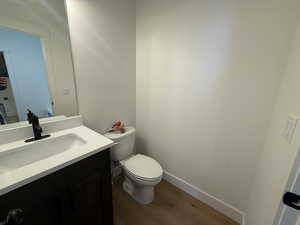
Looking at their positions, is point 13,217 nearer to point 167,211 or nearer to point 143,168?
point 143,168

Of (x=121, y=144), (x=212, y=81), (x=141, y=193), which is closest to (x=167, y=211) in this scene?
(x=141, y=193)

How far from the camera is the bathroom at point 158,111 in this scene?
79cm

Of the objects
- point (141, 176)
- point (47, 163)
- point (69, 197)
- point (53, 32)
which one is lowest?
point (141, 176)

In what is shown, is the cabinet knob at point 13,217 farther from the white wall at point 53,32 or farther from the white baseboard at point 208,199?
the white baseboard at point 208,199

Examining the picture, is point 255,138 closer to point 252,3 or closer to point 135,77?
point 252,3

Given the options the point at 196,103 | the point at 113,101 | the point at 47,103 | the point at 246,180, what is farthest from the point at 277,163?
the point at 47,103

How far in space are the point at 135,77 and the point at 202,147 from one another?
1127 millimetres

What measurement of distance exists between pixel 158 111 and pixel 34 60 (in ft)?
3.96

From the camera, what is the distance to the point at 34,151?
98cm

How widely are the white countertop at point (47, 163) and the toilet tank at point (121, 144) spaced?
1.23 ft

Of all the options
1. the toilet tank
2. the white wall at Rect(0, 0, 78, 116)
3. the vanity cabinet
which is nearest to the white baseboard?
the toilet tank

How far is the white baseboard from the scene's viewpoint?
1.35m

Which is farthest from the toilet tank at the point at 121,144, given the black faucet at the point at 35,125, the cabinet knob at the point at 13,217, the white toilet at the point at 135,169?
the cabinet knob at the point at 13,217

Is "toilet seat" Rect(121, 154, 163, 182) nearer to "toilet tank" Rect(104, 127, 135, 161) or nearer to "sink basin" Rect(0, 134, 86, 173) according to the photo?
"toilet tank" Rect(104, 127, 135, 161)
